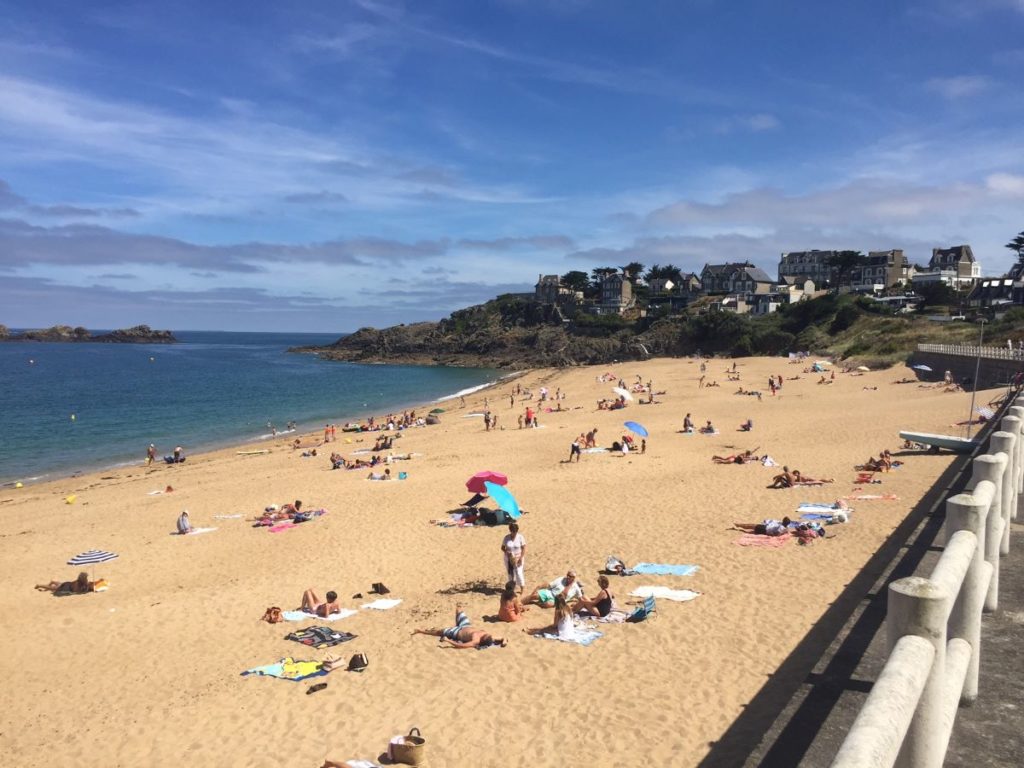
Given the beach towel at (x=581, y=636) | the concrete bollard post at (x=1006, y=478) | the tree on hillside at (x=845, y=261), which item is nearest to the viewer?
the concrete bollard post at (x=1006, y=478)

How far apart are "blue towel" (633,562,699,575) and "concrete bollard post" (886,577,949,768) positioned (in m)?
9.66

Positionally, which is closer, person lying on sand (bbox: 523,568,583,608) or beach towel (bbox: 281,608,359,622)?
person lying on sand (bbox: 523,568,583,608)

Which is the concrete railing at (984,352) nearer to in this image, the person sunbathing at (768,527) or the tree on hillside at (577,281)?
the person sunbathing at (768,527)

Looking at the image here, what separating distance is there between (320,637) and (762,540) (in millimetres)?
8180

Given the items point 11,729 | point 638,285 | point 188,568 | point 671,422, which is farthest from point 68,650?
point 638,285

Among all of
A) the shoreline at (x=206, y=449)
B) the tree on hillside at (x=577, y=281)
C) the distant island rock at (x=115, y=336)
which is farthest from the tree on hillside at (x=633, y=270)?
the distant island rock at (x=115, y=336)

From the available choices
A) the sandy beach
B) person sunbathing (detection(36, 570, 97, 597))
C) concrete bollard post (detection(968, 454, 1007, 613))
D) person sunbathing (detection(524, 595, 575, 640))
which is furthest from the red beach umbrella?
concrete bollard post (detection(968, 454, 1007, 613))

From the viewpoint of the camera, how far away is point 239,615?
11914mm

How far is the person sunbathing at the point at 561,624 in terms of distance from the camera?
9806 millimetres

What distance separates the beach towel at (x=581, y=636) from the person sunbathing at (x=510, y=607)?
74cm

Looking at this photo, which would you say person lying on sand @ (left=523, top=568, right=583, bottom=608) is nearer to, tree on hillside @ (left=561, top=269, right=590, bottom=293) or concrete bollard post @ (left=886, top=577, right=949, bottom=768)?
concrete bollard post @ (left=886, top=577, right=949, bottom=768)

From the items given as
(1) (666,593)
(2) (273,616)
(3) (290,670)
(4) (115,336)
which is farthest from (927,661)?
(4) (115,336)

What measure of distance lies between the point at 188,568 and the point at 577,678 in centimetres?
1016

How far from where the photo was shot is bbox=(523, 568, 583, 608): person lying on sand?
10.8m
